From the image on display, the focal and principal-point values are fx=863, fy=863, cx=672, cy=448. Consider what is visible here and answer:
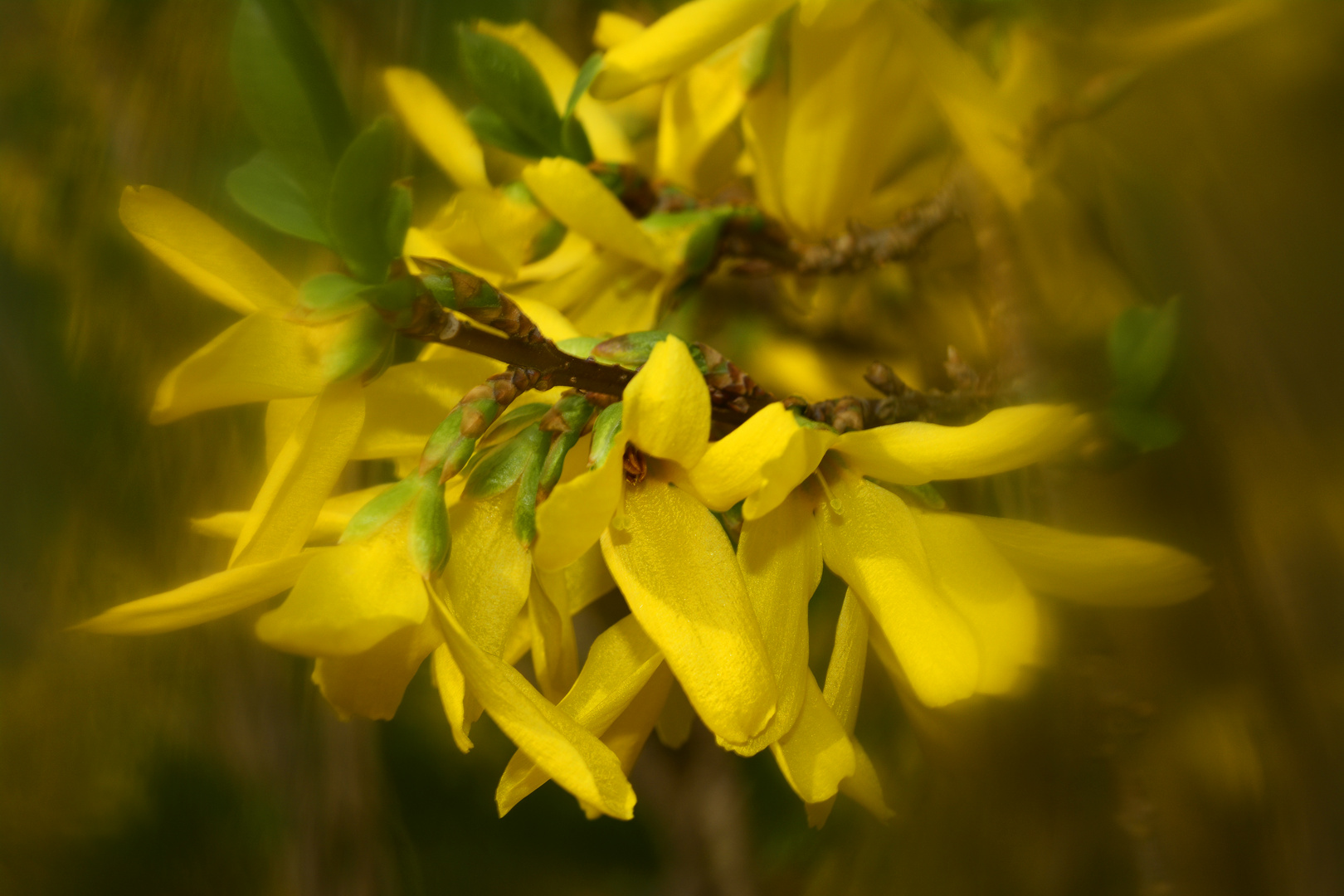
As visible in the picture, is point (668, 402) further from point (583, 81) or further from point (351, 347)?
point (583, 81)

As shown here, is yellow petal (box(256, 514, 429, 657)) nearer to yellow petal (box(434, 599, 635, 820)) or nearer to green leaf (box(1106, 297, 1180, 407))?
yellow petal (box(434, 599, 635, 820))

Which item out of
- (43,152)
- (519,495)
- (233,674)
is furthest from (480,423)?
(43,152)

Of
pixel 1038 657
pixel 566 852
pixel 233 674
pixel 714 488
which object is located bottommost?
pixel 566 852

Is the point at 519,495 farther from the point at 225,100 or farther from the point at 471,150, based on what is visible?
the point at 225,100

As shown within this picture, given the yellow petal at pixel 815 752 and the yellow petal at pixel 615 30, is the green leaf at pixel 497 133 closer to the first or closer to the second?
the yellow petal at pixel 615 30

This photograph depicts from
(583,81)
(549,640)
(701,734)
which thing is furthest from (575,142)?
(701,734)

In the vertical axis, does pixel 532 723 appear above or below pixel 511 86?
below
